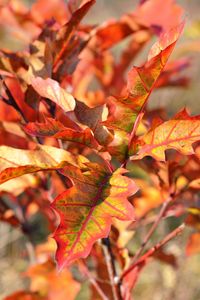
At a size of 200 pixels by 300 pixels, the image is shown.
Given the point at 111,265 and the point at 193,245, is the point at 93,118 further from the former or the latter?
the point at 193,245

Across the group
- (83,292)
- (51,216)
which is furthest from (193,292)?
(51,216)

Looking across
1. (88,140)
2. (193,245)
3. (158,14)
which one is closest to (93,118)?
(88,140)

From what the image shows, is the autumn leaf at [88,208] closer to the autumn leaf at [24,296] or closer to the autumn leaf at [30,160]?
the autumn leaf at [30,160]

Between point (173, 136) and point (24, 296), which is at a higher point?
point (173, 136)

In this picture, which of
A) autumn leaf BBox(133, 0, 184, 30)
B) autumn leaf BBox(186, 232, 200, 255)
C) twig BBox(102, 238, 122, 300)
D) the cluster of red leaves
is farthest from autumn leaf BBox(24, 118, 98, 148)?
autumn leaf BBox(186, 232, 200, 255)

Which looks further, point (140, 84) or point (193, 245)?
point (193, 245)

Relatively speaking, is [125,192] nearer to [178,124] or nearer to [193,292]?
[178,124]

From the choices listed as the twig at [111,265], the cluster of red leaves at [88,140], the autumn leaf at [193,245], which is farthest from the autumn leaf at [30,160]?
the autumn leaf at [193,245]

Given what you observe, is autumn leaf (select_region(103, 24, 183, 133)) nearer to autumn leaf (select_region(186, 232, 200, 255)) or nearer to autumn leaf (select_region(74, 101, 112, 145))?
autumn leaf (select_region(74, 101, 112, 145))
